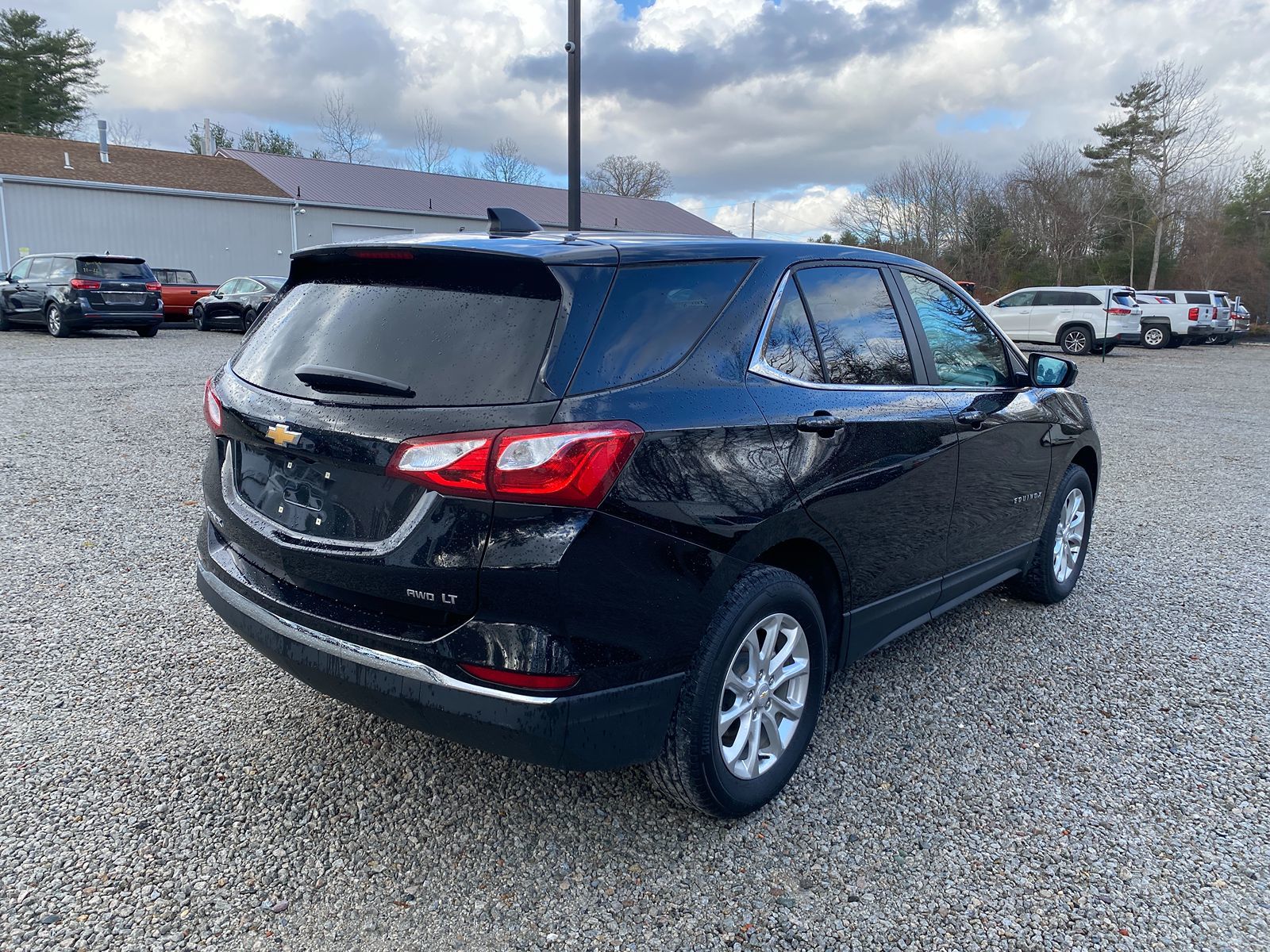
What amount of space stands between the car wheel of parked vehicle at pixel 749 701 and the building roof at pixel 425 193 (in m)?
33.4

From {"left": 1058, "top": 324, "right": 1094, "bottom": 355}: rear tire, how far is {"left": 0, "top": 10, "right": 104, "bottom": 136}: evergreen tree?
48.6 metres

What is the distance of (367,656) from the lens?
95.3 inches

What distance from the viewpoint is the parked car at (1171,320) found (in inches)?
1105

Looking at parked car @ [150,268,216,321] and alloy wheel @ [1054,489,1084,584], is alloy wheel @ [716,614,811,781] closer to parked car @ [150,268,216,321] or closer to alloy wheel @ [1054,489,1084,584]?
alloy wheel @ [1054,489,1084,584]

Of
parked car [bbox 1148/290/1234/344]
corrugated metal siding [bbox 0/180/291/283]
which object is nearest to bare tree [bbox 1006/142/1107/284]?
parked car [bbox 1148/290/1234/344]

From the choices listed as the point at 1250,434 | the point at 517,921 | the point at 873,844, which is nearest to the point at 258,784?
the point at 517,921

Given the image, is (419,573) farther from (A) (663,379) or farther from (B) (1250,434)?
(B) (1250,434)

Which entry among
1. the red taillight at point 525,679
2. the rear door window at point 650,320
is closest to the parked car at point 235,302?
the rear door window at point 650,320

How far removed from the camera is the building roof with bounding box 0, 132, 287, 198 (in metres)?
Answer: 30.8

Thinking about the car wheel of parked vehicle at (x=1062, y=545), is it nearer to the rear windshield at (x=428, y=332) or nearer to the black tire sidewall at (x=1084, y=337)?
the rear windshield at (x=428, y=332)

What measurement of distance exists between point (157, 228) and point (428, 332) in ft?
113

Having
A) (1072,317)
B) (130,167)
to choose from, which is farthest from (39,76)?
(1072,317)

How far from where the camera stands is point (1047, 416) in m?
4.37

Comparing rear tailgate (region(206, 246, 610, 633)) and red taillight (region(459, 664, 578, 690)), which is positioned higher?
rear tailgate (region(206, 246, 610, 633))
